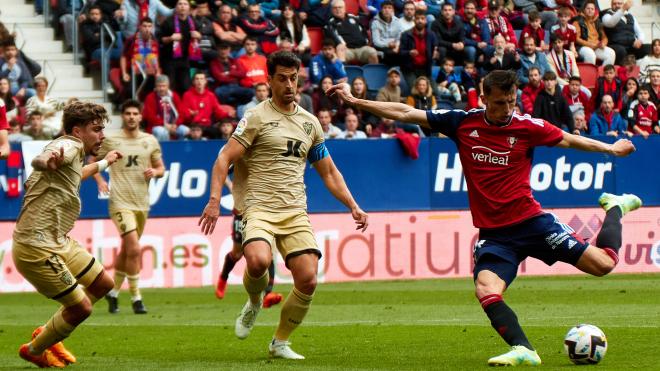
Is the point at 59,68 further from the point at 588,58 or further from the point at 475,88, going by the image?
the point at 588,58

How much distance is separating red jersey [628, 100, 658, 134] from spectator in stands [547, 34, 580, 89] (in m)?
1.63

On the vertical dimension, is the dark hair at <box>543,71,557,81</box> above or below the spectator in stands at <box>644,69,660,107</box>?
above

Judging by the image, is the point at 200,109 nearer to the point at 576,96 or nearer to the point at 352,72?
the point at 352,72

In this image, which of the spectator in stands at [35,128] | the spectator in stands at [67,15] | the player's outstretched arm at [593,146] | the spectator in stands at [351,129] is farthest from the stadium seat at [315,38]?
the player's outstretched arm at [593,146]

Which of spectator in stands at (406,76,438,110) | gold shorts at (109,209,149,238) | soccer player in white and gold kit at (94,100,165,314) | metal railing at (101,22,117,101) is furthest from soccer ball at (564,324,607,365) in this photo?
metal railing at (101,22,117,101)

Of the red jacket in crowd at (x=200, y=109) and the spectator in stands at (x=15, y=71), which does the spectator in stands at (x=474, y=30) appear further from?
the spectator in stands at (x=15, y=71)

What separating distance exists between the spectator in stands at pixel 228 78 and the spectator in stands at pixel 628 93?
756 centimetres

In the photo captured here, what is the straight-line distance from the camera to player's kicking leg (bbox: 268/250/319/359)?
11.0 metres

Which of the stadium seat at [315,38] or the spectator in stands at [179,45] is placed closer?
the spectator in stands at [179,45]

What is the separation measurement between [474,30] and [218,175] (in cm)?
1703

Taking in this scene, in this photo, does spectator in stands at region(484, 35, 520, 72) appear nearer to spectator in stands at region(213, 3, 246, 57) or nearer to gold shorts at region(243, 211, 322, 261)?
spectator in stands at region(213, 3, 246, 57)

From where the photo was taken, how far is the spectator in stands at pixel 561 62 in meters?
27.0

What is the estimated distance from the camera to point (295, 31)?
25984 millimetres

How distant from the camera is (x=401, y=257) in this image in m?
22.5
